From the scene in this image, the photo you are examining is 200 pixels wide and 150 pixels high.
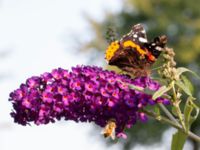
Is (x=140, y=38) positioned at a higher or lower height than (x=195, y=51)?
lower

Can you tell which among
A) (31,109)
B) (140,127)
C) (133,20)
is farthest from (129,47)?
(133,20)

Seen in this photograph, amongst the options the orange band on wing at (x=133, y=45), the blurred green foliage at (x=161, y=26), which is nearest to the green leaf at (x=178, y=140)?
the orange band on wing at (x=133, y=45)

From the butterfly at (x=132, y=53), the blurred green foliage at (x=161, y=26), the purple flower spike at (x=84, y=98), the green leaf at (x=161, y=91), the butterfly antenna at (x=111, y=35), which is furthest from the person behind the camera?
the blurred green foliage at (x=161, y=26)

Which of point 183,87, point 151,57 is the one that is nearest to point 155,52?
point 151,57

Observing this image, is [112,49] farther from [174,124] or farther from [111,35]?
[174,124]

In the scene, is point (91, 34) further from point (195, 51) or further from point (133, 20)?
point (195, 51)

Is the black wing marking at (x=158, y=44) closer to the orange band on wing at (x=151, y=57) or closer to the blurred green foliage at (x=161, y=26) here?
the orange band on wing at (x=151, y=57)
